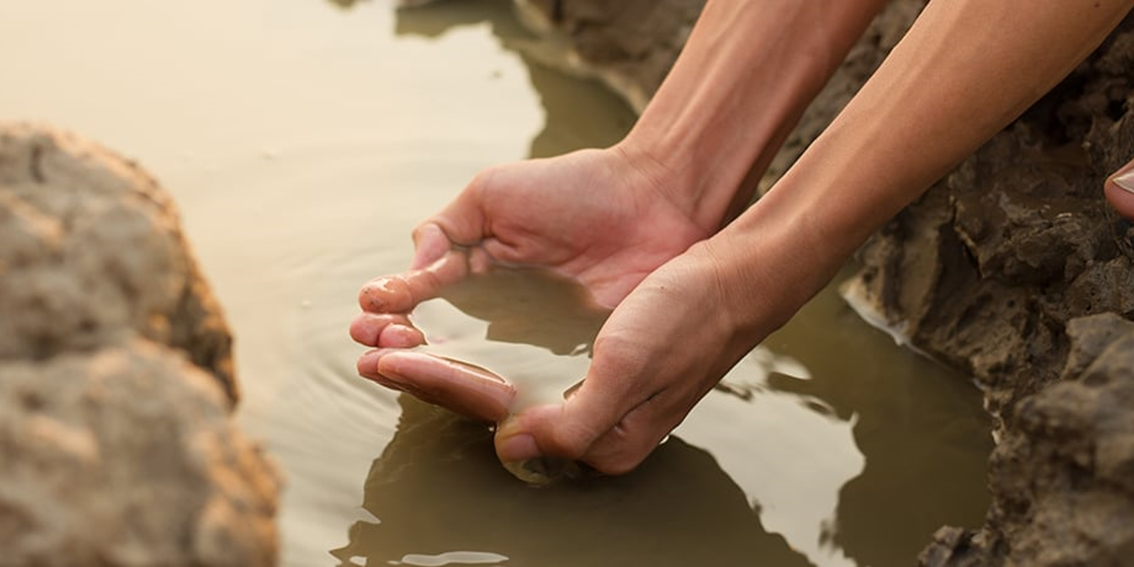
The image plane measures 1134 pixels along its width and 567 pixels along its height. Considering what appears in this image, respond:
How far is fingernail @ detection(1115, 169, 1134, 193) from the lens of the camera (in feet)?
6.54

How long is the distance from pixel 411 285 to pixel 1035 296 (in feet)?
3.37

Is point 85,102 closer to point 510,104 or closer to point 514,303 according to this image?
point 510,104

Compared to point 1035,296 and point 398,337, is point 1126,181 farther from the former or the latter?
point 398,337

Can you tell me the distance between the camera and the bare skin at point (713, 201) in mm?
1892

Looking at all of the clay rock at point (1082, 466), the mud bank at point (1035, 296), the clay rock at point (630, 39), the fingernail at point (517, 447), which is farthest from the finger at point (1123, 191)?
the clay rock at point (630, 39)

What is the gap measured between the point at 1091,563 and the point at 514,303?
1.17m

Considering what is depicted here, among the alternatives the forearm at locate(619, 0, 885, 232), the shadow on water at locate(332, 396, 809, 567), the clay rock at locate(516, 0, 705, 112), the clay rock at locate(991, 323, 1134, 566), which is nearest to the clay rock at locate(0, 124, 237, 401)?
the shadow on water at locate(332, 396, 809, 567)

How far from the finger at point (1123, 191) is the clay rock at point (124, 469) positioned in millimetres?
1368

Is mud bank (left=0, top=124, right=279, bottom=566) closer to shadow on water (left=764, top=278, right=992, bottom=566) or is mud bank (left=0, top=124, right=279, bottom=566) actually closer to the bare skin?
the bare skin

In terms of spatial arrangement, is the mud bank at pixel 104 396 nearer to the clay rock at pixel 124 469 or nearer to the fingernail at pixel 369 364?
the clay rock at pixel 124 469

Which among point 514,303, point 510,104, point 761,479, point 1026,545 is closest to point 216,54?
point 510,104

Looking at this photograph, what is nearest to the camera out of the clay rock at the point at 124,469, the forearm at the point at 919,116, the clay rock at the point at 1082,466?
the clay rock at the point at 124,469

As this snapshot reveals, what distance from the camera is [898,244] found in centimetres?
267

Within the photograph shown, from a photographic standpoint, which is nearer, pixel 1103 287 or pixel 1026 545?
pixel 1026 545
